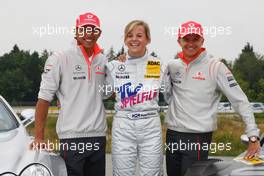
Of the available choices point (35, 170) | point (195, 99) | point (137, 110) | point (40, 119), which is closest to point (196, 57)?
point (195, 99)

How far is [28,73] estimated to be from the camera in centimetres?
5934

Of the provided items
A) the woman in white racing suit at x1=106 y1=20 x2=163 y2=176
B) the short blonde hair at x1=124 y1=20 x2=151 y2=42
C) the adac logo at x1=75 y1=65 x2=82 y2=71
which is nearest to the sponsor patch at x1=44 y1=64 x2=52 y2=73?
the adac logo at x1=75 y1=65 x2=82 y2=71

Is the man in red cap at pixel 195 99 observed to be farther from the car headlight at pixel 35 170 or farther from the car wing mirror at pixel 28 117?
the car wing mirror at pixel 28 117

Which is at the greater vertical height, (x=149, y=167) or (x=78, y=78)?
(x=78, y=78)

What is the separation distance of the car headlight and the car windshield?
0.80 m

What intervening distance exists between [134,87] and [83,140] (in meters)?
0.71

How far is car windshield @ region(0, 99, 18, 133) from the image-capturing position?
4435 mm

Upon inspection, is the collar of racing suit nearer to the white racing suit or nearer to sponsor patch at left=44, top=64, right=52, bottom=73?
the white racing suit

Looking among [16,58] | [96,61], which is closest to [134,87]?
[96,61]

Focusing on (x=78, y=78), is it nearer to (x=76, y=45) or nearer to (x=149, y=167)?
(x=76, y=45)

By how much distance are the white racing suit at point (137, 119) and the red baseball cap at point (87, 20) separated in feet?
1.58

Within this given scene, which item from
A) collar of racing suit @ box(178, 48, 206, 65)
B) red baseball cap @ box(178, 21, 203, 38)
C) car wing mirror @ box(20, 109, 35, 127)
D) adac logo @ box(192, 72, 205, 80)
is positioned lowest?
car wing mirror @ box(20, 109, 35, 127)

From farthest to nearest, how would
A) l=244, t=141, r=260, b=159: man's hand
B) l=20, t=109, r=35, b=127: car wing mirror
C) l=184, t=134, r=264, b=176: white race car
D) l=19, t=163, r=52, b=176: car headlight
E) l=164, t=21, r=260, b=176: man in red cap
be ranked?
1. l=20, t=109, r=35, b=127: car wing mirror
2. l=164, t=21, r=260, b=176: man in red cap
3. l=244, t=141, r=260, b=159: man's hand
4. l=19, t=163, r=52, b=176: car headlight
5. l=184, t=134, r=264, b=176: white race car

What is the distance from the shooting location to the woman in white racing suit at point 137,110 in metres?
4.14
